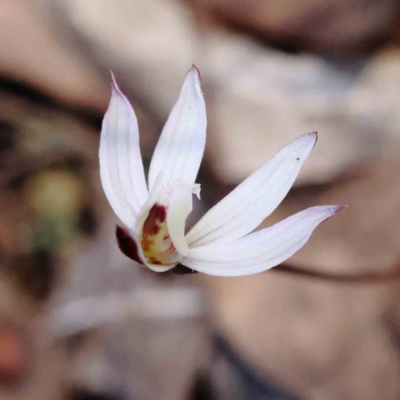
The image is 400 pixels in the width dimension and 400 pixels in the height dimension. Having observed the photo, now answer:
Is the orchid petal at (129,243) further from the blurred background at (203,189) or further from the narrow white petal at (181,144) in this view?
the blurred background at (203,189)

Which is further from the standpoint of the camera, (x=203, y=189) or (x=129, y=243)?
(x=203, y=189)

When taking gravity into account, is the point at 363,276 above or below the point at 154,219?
below

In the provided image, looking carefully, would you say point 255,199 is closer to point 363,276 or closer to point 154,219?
point 154,219

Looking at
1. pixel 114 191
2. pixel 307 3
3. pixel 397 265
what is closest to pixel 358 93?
pixel 307 3

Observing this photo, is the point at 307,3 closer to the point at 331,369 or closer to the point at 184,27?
the point at 184,27

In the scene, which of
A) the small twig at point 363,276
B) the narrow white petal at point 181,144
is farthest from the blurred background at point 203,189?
the narrow white petal at point 181,144

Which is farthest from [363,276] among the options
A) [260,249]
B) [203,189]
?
[260,249]
